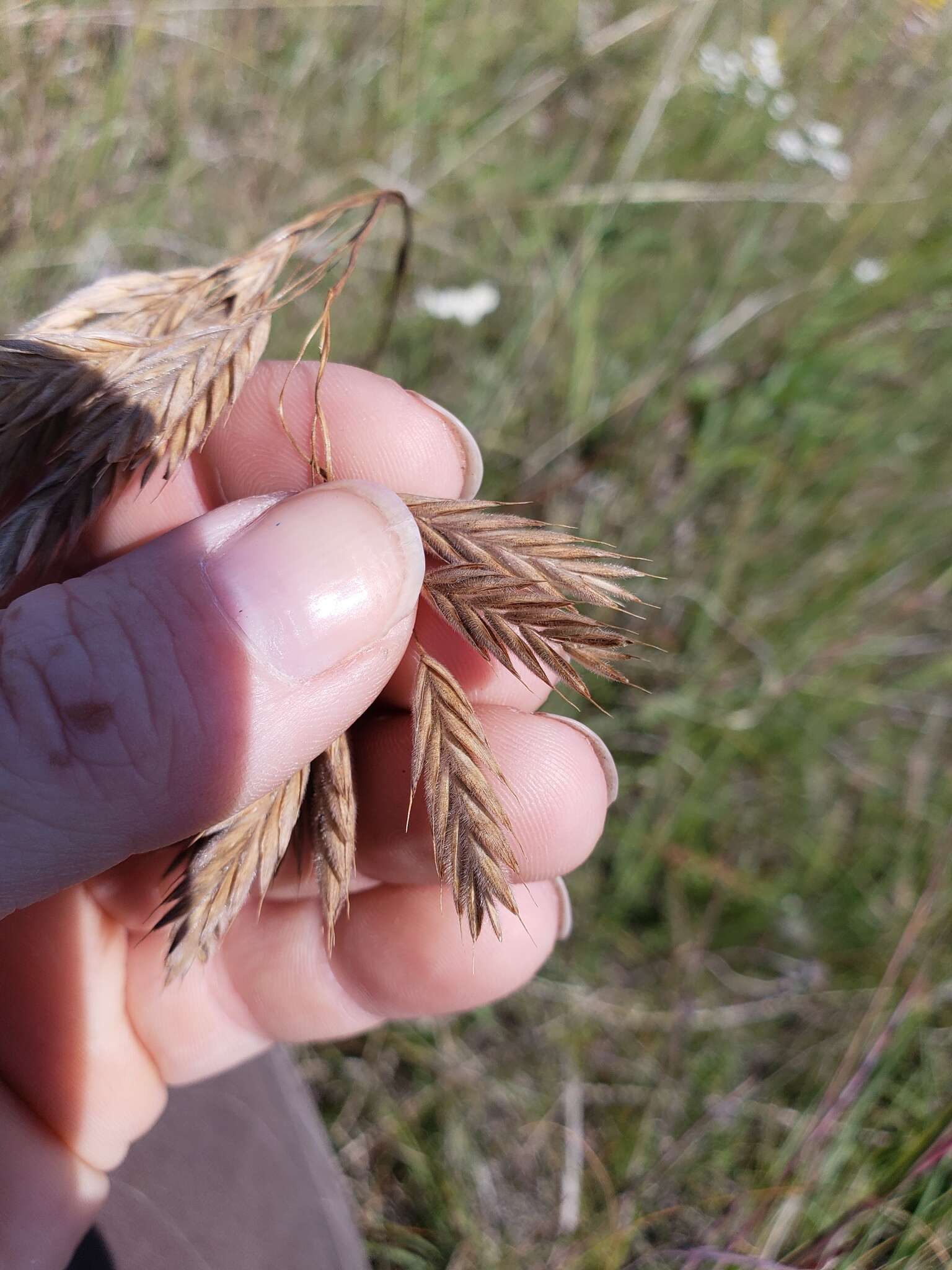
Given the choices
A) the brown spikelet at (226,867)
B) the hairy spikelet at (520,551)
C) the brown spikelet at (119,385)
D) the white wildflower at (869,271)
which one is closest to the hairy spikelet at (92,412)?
the brown spikelet at (119,385)

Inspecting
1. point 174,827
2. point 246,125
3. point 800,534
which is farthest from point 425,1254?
point 246,125

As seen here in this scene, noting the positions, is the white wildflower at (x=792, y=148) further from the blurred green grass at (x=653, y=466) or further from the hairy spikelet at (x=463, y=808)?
the hairy spikelet at (x=463, y=808)

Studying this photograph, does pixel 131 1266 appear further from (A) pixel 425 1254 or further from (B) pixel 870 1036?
(B) pixel 870 1036

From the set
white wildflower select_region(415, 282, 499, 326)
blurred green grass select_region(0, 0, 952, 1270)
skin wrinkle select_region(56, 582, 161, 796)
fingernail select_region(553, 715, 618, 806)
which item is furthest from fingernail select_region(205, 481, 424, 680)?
white wildflower select_region(415, 282, 499, 326)

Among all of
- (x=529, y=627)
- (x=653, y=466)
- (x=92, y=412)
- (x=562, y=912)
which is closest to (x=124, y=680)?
(x=92, y=412)

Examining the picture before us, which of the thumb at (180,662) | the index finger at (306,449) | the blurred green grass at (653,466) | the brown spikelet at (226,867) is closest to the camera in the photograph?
the thumb at (180,662)

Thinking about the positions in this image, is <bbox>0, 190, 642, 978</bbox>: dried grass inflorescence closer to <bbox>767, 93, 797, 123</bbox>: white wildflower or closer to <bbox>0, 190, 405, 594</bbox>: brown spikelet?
<bbox>0, 190, 405, 594</bbox>: brown spikelet
